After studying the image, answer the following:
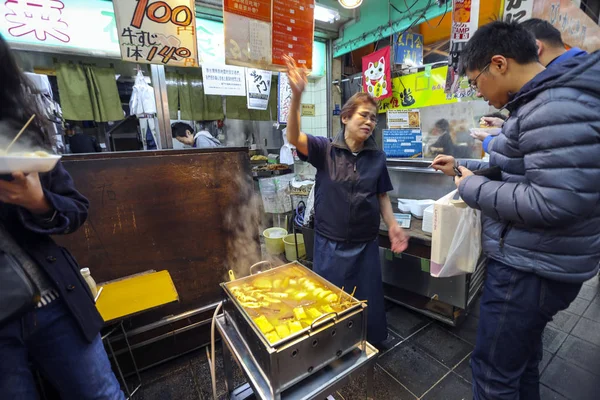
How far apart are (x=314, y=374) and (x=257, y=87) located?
5.51m

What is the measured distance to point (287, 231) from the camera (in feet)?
18.5

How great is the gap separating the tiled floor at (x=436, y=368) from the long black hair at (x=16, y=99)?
7.83ft

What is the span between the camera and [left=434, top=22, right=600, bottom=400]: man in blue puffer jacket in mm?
1189

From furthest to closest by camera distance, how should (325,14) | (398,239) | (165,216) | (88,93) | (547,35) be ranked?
1. (325,14)
2. (88,93)
3. (165,216)
4. (398,239)
5. (547,35)

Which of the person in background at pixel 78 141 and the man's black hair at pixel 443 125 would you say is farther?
the person in background at pixel 78 141

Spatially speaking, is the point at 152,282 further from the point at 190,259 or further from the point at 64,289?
the point at 64,289

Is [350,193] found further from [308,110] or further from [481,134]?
[308,110]

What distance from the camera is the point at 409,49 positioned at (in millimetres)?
5098

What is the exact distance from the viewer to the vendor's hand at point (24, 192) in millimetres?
990

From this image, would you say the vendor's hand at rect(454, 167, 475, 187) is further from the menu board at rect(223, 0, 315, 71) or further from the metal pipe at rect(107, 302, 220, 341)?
the metal pipe at rect(107, 302, 220, 341)

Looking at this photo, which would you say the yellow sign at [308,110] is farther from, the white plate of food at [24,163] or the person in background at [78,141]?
the white plate of food at [24,163]

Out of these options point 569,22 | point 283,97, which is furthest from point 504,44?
point 283,97

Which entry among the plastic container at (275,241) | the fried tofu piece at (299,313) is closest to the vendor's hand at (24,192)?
the fried tofu piece at (299,313)

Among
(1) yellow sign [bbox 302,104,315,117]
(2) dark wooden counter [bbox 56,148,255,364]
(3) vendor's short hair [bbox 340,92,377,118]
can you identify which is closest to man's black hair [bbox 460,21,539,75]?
(3) vendor's short hair [bbox 340,92,377,118]
